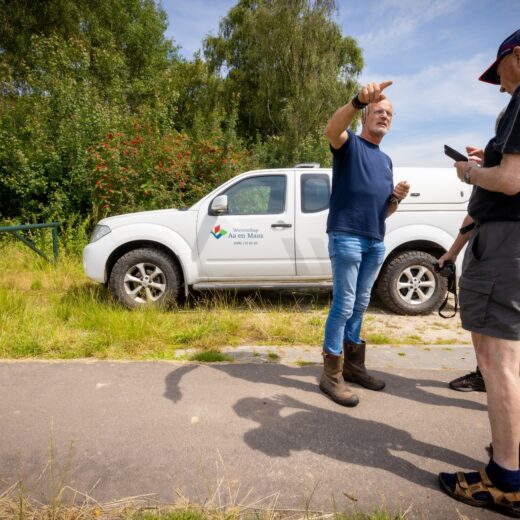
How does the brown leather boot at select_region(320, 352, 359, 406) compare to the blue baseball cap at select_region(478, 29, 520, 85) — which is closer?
the blue baseball cap at select_region(478, 29, 520, 85)

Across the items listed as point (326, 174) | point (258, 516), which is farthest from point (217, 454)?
point (326, 174)

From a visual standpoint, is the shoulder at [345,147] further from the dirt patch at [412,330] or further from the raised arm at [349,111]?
the dirt patch at [412,330]

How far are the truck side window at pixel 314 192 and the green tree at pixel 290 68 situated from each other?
13.1 metres

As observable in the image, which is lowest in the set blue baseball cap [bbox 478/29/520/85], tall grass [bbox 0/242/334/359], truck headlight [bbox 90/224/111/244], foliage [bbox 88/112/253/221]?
tall grass [bbox 0/242/334/359]

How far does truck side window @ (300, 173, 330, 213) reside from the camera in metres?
4.97

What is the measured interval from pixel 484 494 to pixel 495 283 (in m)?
0.95

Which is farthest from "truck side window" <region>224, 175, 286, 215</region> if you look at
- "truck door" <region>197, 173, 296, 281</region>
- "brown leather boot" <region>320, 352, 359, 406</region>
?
"brown leather boot" <region>320, 352, 359, 406</region>

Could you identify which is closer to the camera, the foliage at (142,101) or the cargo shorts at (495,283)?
the cargo shorts at (495,283)

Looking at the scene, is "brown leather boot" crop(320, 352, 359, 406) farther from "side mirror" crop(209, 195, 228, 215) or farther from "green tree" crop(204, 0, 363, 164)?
"green tree" crop(204, 0, 363, 164)

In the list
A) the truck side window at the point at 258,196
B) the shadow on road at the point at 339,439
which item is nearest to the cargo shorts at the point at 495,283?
the shadow on road at the point at 339,439

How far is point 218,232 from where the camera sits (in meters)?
4.84

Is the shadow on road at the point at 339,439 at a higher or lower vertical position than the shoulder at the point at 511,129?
lower

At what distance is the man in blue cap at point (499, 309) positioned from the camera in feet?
5.54

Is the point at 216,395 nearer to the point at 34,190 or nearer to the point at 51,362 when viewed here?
the point at 51,362
